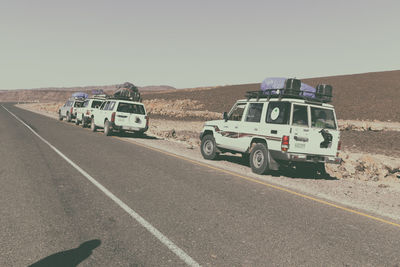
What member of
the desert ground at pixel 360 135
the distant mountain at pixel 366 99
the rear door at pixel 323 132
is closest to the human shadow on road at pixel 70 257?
the desert ground at pixel 360 135

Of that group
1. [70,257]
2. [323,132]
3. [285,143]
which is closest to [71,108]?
[285,143]

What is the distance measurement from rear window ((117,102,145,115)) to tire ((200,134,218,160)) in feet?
23.7

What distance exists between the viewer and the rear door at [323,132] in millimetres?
9438

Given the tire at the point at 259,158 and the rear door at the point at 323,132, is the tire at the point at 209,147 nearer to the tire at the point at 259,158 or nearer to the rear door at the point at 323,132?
the tire at the point at 259,158

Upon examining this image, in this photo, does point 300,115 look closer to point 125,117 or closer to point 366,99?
point 125,117

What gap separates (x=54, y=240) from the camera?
451 centimetres

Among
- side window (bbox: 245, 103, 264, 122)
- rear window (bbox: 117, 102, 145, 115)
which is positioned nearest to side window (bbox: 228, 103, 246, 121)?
side window (bbox: 245, 103, 264, 122)

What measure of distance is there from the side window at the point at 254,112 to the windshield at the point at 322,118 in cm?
151

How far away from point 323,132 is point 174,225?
5731mm

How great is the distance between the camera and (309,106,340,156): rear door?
9.44m

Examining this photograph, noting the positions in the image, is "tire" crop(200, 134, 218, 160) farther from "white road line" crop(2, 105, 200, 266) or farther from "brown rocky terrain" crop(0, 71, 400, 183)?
"white road line" crop(2, 105, 200, 266)

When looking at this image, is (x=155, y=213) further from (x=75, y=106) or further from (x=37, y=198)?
(x=75, y=106)

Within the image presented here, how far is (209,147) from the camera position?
12539 millimetres

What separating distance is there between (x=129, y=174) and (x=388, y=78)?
217ft
